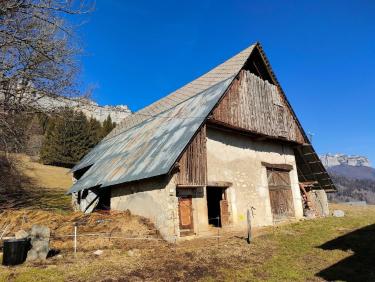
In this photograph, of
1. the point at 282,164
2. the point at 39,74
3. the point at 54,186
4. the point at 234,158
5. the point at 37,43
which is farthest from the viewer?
the point at 54,186

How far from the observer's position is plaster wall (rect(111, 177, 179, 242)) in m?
13.8

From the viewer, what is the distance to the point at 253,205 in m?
18.0

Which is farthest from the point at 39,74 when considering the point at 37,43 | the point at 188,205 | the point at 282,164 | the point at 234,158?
the point at 282,164

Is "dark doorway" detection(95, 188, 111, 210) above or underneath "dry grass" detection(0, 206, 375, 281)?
above

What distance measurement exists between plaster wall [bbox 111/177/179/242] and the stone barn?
4cm

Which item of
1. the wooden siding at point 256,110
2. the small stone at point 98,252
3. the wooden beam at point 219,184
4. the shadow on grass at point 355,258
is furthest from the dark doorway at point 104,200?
the shadow on grass at point 355,258

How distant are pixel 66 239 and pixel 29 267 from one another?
3.02 meters

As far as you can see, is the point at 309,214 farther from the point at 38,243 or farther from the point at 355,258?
the point at 38,243

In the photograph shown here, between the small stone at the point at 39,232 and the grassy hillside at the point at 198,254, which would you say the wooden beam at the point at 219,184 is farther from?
the small stone at the point at 39,232

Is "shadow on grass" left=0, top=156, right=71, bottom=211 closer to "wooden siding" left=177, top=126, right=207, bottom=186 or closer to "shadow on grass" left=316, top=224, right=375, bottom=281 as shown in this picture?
"wooden siding" left=177, top=126, right=207, bottom=186

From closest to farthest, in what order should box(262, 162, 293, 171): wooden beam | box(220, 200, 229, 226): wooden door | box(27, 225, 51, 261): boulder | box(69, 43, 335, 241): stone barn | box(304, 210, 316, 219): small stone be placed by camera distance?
1. box(27, 225, 51, 261): boulder
2. box(69, 43, 335, 241): stone barn
3. box(220, 200, 229, 226): wooden door
4. box(262, 162, 293, 171): wooden beam
5. box(304, 210, 316, 219): small stone

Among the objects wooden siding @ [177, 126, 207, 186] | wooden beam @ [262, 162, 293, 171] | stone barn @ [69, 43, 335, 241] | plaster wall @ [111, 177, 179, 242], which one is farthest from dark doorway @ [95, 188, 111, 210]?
wooden beam @ [262, 162, 293, 171]

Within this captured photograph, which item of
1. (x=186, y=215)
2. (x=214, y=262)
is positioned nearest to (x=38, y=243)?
(x=214, y=262)

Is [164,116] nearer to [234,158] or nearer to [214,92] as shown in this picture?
[214,92]
